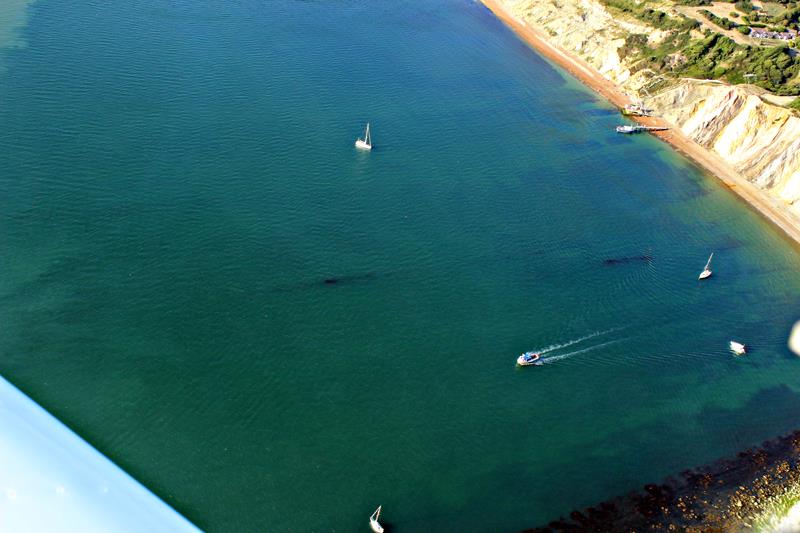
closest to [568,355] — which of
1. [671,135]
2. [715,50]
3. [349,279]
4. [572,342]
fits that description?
[572,342]

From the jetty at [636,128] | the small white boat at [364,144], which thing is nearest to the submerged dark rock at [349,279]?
the small white boat at [364,144]

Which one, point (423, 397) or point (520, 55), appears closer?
point (423, 397)

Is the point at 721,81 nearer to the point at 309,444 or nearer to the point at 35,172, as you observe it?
the point at 309,444

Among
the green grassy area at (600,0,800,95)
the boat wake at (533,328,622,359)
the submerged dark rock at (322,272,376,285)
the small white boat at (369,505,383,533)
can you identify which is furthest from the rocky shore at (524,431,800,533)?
the green grassy area at (600,0,800,95)

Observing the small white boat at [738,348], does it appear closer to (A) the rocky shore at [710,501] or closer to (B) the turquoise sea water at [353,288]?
(B) the turquoise sea water at [353,288]

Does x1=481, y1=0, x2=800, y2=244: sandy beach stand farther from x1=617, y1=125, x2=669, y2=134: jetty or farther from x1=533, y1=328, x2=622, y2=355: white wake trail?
x1=533, y1=328, x2=622, y2=355: white wake trail

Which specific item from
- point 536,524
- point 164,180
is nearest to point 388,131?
point 164,180
